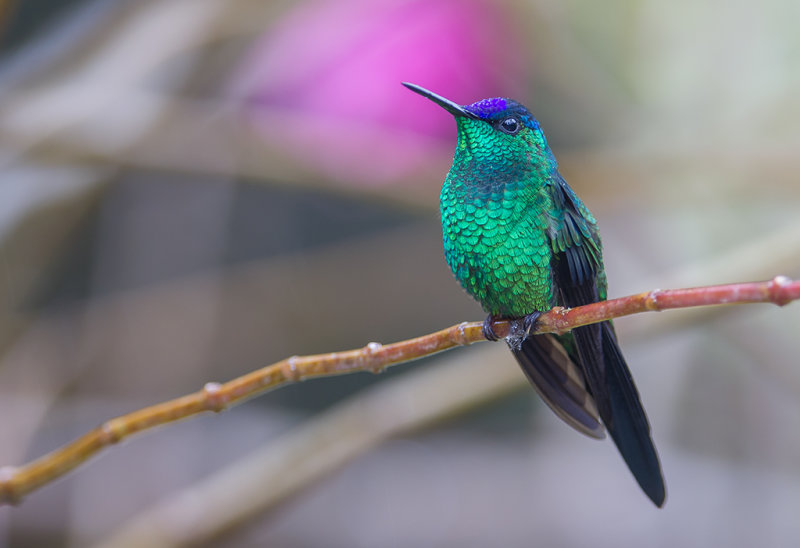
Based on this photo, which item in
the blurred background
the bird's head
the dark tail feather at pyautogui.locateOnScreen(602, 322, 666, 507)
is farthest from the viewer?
the blurred background

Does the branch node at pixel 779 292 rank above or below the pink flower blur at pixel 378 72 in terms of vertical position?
below

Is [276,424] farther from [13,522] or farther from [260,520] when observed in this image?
[260,520]

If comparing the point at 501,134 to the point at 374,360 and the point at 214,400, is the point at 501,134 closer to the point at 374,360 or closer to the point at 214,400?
the point at 374,360

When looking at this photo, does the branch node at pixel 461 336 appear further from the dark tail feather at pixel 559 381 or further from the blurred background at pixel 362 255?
the blurred background at pixel 362 255

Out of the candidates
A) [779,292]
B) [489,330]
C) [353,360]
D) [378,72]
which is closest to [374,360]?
[353,360]

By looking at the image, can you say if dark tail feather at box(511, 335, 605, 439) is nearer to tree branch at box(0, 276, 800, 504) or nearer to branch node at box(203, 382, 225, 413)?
tree branch at box(0, 276, 800, 504)

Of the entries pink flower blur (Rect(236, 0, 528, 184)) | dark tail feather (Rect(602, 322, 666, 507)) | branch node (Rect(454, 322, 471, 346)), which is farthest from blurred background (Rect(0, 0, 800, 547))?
branch node (Rect(454, 322, 471, 346))

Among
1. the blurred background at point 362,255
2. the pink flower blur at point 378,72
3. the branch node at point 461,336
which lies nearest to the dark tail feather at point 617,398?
the branch node at point 461,336
